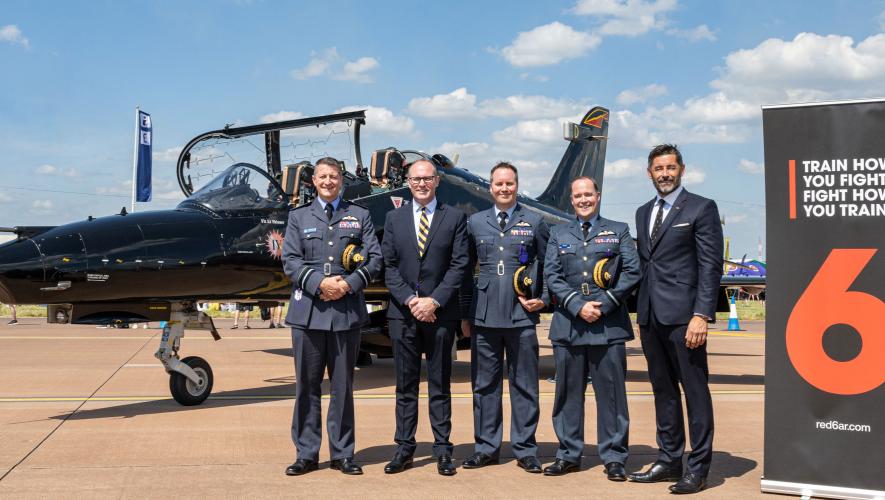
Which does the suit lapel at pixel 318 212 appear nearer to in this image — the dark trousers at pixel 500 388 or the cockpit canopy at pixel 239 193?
the dark trousers at pixel 500 388

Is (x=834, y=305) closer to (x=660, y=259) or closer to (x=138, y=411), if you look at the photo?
(x=660, y=259)

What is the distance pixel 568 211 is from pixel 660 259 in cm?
1108

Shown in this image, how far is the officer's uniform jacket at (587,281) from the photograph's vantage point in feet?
18.3

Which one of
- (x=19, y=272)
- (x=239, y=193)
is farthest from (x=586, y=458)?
(x=239, y=193)

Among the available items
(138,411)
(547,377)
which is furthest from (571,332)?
(547,377)

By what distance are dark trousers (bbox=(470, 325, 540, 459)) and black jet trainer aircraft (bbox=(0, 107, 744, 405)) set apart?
3047mm

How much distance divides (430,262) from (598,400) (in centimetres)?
148

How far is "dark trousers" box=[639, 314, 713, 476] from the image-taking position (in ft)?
17.1

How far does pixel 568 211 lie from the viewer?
53.6 ft

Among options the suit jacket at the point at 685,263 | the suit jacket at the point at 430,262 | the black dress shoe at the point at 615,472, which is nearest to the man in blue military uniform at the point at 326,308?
the suit jacket at the point at 430,262

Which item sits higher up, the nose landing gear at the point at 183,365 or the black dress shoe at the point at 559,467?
the nose landing gear at the point at 183,365

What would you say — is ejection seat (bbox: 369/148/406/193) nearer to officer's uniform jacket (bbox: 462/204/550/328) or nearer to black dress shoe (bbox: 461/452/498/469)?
officer's uniform jacket (bbox: 462/204/550/328)

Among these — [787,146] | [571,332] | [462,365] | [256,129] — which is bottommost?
[462,365]

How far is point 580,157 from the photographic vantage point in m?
16.8
